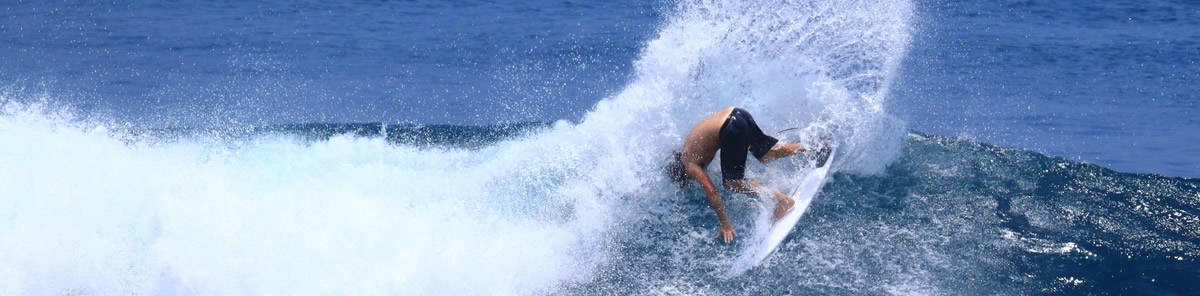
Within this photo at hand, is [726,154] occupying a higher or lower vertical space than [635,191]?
higher

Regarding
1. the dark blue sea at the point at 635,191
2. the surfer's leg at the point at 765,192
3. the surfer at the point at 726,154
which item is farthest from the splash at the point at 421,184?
the surfer's leg at the point at 765,192

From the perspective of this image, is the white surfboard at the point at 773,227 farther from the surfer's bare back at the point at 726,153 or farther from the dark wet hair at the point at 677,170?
the dark wet hair at the point at 677,170

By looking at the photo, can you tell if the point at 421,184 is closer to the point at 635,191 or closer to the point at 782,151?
the point at 635,191

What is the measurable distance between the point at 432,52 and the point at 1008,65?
8.41 meters

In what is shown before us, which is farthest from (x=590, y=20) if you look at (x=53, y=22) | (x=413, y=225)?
(x=413, y=225)

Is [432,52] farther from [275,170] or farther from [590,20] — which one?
[275,170]

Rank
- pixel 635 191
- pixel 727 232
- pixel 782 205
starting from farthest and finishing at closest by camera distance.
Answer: pixel 635 191, pixel 782 205, pixel 727 232

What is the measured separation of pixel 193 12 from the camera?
17.2m

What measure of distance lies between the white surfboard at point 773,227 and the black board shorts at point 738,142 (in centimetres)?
32

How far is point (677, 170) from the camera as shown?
6523 millimetres

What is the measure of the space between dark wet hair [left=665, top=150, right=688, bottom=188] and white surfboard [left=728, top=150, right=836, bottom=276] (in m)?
0.58

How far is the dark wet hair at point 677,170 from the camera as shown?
6508 mm

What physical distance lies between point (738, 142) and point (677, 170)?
1.62ft

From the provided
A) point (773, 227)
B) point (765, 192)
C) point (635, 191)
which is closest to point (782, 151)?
point (765, 192)
